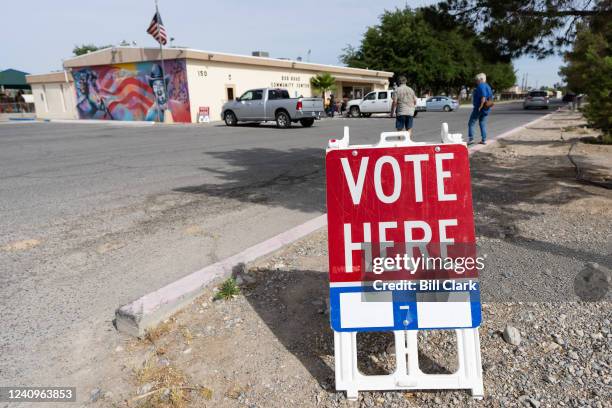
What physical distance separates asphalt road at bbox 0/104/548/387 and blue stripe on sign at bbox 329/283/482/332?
1.44 meters

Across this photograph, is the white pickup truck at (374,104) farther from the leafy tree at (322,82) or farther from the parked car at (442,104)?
the parked car at (442,104)

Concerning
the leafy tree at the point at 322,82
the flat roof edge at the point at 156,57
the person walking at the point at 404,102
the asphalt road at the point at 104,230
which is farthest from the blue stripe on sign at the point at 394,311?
the leafy tree at the point at 322,82

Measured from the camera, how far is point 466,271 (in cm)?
239

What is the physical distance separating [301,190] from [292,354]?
437 cm

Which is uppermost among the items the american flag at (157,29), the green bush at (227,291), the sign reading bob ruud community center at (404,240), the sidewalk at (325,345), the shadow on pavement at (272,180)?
the american flag at (157,29)

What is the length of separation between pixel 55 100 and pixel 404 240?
41488 mm

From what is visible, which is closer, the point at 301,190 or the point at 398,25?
the point at 301,190

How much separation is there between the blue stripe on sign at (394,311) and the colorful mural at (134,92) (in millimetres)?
25714

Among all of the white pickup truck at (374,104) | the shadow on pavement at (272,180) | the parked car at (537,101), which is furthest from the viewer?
the parked car at (537,101)

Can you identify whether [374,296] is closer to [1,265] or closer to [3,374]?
[3,374]

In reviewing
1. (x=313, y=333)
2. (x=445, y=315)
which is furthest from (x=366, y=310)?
(x=313, y=333)

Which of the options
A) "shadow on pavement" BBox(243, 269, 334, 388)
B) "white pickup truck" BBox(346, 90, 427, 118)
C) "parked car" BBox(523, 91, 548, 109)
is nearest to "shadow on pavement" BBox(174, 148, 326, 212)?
"shadow on pavement" BBox(243, 269, 334, 388)

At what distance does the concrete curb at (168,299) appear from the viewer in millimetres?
2867

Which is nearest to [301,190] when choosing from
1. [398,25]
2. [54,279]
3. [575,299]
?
[54,279]
